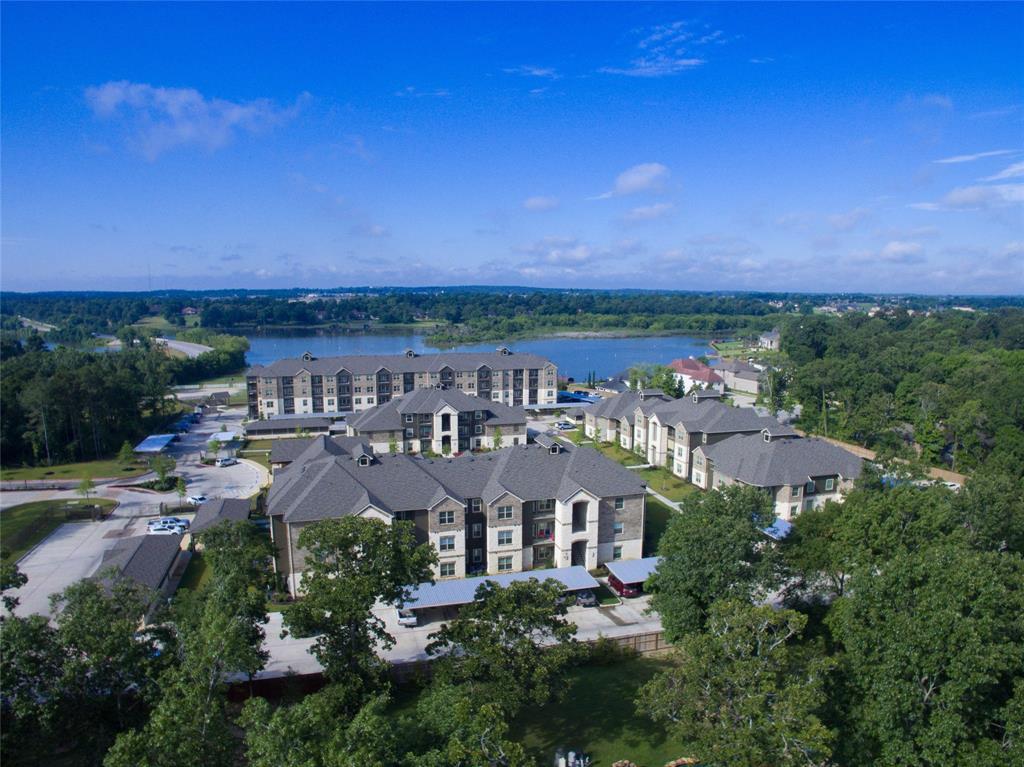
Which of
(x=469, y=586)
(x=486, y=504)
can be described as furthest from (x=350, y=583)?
(x=486, y=504)

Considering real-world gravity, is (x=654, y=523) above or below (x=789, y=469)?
below

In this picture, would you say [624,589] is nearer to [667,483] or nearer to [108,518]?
[667,483]

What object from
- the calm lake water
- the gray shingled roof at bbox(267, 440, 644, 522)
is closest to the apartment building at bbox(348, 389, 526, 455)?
the gray shingled roof at bbox(267, 440, 644, 522)

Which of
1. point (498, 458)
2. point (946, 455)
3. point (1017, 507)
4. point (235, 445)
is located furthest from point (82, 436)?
point (946, 455)

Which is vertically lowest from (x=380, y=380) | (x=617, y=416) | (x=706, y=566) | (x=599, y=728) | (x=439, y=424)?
(x=599, y=728)

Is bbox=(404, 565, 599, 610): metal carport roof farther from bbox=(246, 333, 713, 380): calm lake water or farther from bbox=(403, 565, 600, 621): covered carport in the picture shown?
bbox=(246, 333, 713, 380): calm lake water
